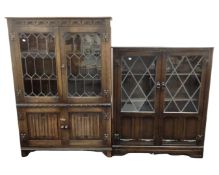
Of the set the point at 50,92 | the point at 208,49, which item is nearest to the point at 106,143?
the point at 50,92

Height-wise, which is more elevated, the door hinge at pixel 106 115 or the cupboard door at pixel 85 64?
the cupboard door at pixel 85 64

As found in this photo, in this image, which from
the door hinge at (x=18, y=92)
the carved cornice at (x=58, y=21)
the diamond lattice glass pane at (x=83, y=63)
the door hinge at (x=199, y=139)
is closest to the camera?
the carved cornice at (x=58, y=21)

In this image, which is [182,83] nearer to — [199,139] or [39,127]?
[199,139]

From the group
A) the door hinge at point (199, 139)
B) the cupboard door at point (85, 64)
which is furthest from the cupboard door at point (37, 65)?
the door hinge at point (199, 139)

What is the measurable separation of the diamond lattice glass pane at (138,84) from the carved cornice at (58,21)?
52cm

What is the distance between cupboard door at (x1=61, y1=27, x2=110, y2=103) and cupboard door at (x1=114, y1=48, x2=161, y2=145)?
169mm

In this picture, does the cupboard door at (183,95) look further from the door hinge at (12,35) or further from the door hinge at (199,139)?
the door hinge at (12,35)

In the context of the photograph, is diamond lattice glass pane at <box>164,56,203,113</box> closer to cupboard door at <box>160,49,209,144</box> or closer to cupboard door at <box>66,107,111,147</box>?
cupboard door at <box>160,49,209,144</box>

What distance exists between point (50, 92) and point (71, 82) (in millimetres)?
271

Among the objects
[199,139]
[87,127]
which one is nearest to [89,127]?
[87,127]

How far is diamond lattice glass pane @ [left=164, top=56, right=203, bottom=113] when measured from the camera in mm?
2893

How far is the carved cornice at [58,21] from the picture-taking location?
2.69 meters

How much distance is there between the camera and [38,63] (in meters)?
2.89

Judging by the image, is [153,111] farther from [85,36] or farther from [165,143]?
[85,36]
